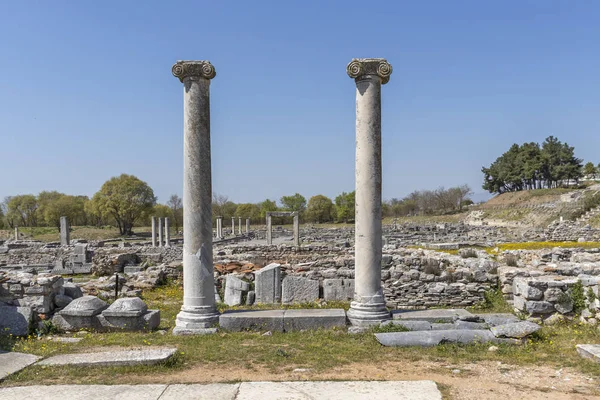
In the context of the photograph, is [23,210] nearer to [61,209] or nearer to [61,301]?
[61,209]

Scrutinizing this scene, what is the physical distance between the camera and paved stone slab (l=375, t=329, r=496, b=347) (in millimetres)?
7797

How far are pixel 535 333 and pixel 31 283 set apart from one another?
32.5 ft

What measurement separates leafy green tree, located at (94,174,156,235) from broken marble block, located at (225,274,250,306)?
177ft

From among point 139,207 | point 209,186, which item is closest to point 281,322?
point 209,186

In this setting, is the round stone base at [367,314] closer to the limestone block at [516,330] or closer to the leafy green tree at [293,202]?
the limestone block at [516,330]

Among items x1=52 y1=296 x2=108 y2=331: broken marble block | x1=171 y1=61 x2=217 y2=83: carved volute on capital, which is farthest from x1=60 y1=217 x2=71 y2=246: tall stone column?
x1=171 y1=61 x2=217 y2=83: carved volute on capital

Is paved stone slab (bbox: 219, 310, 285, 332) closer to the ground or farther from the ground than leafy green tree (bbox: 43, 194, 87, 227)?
closer to the ground

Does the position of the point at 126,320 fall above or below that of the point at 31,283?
below

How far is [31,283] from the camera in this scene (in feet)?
33.8

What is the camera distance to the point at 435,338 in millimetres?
7844

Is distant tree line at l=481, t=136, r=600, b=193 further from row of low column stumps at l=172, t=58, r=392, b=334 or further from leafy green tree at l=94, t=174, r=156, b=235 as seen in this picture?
row of low column stumps at l=172, t=58, r=392, b=334

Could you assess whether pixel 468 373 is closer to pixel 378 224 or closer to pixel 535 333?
pixel 535 333

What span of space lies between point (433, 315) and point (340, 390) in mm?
4260

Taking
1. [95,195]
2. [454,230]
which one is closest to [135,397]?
[454,230]
